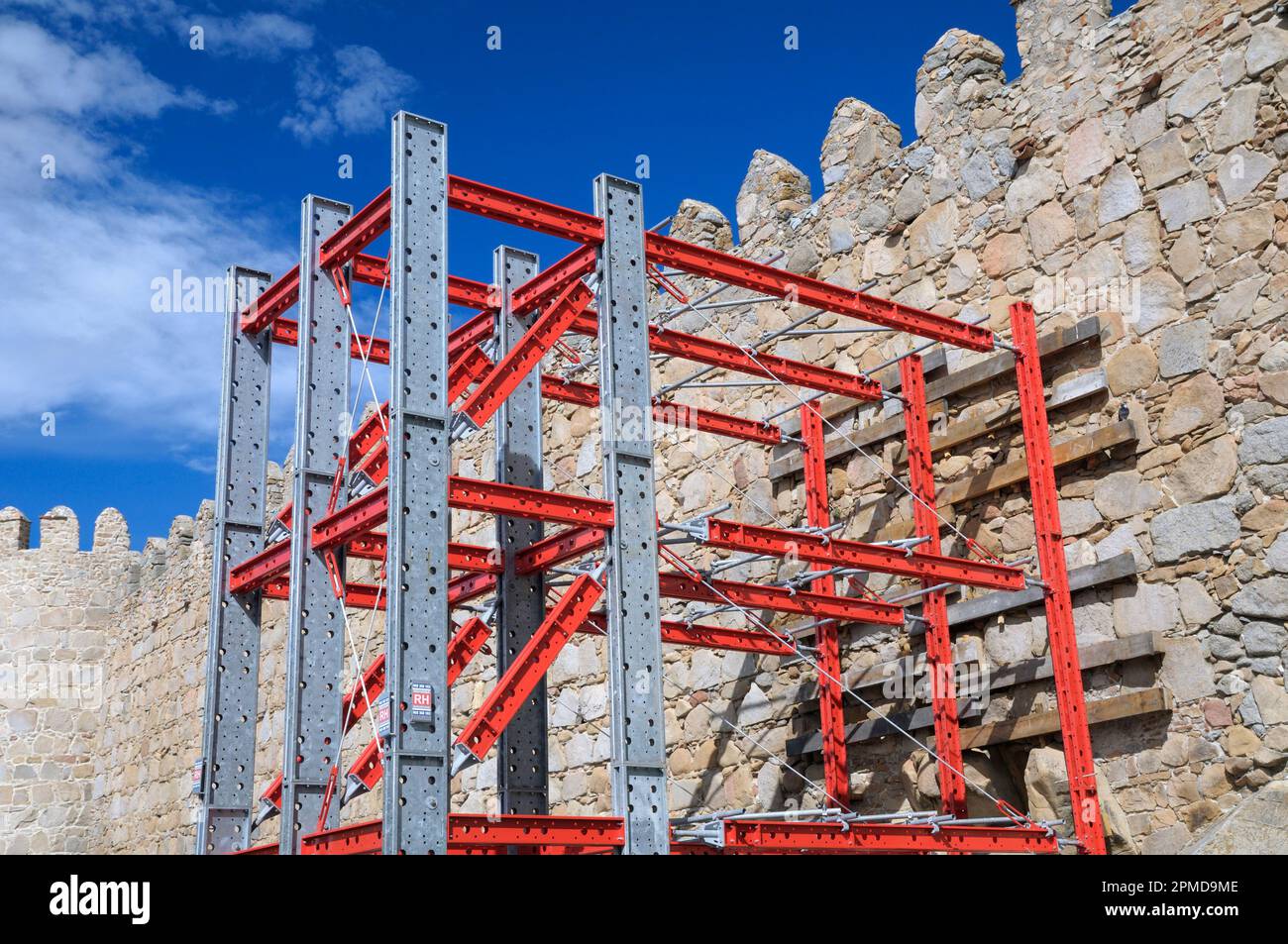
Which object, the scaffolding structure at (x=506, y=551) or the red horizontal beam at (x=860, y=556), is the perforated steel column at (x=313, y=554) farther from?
the red horizontal beam at (x=860, y=556)

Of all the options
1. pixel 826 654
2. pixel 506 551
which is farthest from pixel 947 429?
pixel 506 551

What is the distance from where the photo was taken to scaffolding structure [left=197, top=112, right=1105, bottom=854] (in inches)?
289

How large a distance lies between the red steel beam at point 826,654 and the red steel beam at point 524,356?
2828mm

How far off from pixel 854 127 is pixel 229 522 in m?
6.27

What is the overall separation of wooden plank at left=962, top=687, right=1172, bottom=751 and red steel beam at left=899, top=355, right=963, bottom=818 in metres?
0.17

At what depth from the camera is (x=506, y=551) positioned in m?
9.18

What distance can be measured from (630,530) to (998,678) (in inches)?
133

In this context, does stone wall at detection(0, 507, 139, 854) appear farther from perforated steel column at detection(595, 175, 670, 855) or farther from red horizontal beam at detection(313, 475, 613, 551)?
perforated steel column at detection(595, 175, 670, 855)

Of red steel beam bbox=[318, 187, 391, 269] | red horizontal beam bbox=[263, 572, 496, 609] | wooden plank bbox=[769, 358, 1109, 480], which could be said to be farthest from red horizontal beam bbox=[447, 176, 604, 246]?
wooden plank bbox=[769, 358, 1109, 480]

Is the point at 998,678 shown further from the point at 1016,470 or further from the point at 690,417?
the point at 690,417

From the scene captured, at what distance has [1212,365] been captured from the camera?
916 cm
